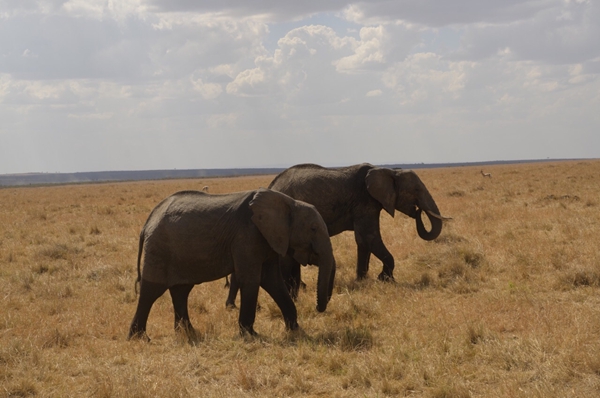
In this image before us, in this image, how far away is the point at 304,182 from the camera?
42.0 ft

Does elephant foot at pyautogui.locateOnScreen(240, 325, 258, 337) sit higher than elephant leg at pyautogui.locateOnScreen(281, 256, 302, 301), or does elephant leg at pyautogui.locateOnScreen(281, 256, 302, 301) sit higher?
elephant leg at pyautogui.locateOnScreen(281, 256, 302, 301)

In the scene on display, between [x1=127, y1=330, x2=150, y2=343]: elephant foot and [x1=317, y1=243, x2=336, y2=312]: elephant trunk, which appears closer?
[x1=317, y1=243, x2=336, y2=312]: elephant trunk

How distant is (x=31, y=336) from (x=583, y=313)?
24.9 feet

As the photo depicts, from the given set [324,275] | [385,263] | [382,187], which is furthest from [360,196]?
[324,275]

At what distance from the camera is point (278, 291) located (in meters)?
9.49

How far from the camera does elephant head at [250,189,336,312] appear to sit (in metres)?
8.95

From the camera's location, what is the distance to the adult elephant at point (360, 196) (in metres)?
12.7

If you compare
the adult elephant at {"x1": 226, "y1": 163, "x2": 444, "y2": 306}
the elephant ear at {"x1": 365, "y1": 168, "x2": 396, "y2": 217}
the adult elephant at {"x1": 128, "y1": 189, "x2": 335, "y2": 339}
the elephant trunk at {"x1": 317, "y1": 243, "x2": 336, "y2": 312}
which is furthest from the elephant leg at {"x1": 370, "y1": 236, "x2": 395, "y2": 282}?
the elephant trunk at {"x1": 317, "y1": 243, "x2": 336, "y2": 312}

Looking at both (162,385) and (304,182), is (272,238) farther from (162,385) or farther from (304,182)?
(304,182)

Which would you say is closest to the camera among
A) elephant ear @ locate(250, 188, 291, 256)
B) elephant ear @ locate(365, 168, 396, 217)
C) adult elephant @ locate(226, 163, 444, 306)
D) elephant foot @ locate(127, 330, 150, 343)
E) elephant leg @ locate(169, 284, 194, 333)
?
elephant ear @ locate(250, 188, 291, 256)

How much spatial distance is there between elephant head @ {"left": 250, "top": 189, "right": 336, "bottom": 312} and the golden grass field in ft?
2.87

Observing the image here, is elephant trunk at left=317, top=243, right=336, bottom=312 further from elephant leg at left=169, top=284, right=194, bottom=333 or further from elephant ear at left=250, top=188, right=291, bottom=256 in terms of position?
elephant leg at left=169, top=284, right=194, bottom=333

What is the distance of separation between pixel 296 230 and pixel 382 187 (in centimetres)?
417

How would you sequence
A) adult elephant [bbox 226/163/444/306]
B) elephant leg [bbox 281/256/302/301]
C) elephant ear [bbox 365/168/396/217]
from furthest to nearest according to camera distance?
1. elephant ear [bbox 365/168/396/217]
2. adult elephant [bbox 226/163/444/306]
3. elephant leg [bbox 281/256/302/301]
